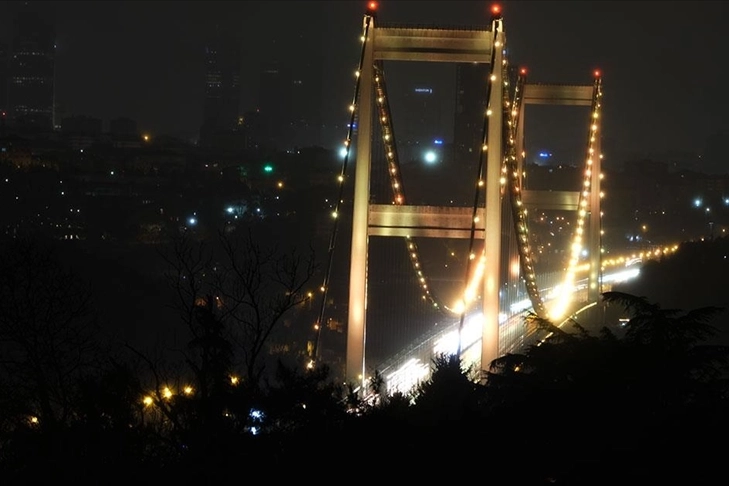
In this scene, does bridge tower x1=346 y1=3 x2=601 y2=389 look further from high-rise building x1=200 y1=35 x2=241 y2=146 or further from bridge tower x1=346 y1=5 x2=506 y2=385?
high-rise building x1=200 y1=35 x2=241 y2=146

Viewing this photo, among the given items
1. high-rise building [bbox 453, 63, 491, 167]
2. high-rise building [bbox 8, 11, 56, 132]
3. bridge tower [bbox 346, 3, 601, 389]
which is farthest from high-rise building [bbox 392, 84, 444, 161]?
bridge tower [bbox 346, 3, 601, 389]

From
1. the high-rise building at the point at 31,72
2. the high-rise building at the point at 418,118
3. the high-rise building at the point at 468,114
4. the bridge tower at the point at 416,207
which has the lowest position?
the bridge tower at the point at 416,207

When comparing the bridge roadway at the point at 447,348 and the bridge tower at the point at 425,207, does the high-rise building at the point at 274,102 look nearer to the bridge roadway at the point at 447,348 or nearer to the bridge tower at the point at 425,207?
the bridge roadway at the point at 447,348

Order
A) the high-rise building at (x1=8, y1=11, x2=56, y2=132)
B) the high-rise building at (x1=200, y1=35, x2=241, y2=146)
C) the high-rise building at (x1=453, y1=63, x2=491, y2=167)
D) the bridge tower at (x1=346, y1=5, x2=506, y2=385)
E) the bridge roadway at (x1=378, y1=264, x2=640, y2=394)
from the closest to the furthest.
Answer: the bridge tower at (x1=346, y1=5, x2=506, y2=385), the bridge roadway at (x1=378, y1=264, x2=640, y2=394), the high-rise building at (x1=453, y1=63, x2=491, y2=167), the high-rise building at (x1=8, y1=11, x2=56, y2=132), the high-rise building at (x1=200, y1=35, x2=241, y2=146)

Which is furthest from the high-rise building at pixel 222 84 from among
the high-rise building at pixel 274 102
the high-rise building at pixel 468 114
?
the high-rise building at pixel 468 114

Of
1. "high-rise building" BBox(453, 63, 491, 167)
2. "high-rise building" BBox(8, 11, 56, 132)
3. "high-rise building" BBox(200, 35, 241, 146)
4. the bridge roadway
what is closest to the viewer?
the bridge roadway

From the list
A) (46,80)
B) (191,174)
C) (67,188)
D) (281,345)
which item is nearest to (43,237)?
(281,345)
